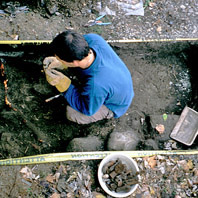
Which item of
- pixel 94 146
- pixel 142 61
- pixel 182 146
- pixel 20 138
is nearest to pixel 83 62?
pixel 94 146

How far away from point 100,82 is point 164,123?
167 centimetres

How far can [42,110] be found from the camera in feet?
10.7

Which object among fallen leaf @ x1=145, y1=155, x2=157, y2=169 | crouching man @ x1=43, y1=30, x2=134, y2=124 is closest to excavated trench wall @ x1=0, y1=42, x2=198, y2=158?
fallen leaf @ x1=145, y1=155, x2=157, y2=169

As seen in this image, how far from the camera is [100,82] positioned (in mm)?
2191

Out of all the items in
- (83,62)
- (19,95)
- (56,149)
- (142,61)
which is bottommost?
(56,149)

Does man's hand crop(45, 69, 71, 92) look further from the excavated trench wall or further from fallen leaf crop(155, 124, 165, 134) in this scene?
fallen leaf crop(155, 124, 165, 134)

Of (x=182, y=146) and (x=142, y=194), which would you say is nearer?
(x=142, y=194)

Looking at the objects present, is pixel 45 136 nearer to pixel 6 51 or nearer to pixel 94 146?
pixel 94 146

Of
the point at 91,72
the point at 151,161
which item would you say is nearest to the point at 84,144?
the point at 151,161

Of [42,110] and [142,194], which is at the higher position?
[42,110]

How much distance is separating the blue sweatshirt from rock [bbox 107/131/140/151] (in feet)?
2.16

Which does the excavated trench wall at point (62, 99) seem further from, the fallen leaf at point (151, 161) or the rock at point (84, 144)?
the fallen leaf at point (151, 161)

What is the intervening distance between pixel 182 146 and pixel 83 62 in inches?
85.4

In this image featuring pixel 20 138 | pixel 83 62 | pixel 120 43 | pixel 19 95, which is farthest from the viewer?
pixel 120 43
